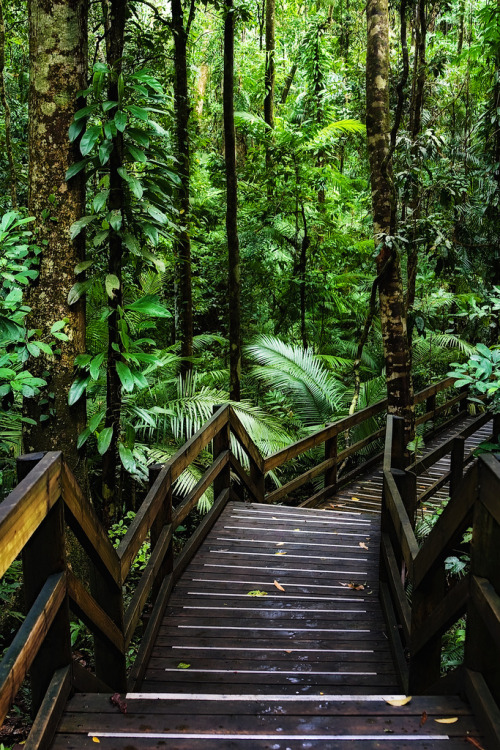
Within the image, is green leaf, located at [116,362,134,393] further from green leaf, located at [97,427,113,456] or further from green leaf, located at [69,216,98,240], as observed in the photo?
green leaf, located at [69,216,98,240]

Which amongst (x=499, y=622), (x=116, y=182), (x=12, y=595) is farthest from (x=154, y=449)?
(x=499, y=622)

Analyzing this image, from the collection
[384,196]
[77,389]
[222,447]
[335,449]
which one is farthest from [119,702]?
[384,196]

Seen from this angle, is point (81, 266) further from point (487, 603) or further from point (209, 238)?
point (209, 238)

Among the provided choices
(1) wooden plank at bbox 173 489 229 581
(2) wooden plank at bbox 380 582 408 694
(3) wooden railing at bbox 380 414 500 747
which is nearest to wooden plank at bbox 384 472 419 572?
(3) wooden railing at bbox 380 414 500 747

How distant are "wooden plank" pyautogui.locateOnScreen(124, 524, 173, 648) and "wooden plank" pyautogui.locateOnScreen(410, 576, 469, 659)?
1.18 metres

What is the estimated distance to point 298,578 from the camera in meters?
3.98

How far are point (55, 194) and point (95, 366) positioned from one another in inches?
40.3

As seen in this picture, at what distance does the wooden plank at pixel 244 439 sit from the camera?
5.24 m

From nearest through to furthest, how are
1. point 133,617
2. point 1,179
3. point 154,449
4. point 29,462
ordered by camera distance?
point 29,462, point 133,617, point 154,449, point 1,179

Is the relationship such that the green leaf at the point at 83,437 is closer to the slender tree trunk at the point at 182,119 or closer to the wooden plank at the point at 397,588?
the wooden plank at the point at 397,588

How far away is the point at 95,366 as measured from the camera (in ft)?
10.4

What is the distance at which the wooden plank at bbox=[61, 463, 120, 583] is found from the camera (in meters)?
1.90

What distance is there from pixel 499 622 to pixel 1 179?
27.1 feet

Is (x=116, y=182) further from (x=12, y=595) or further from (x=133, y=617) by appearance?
(x=12, y=595)
